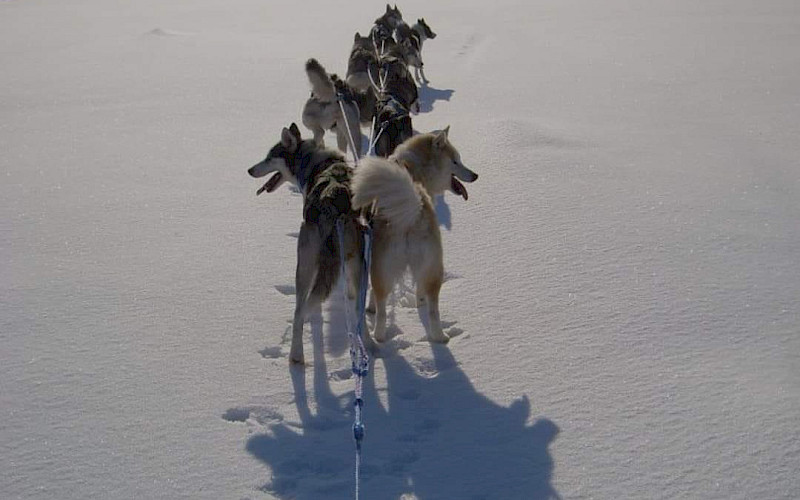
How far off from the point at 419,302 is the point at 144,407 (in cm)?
140

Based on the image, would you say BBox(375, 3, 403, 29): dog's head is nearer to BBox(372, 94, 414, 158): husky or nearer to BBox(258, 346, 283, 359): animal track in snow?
BBox(372, 94, 414, 158): husky

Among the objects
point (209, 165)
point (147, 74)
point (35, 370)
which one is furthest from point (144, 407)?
point (147, 74)

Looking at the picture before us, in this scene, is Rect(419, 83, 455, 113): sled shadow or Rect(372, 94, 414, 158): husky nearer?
Rect(372, 94, 414, 158): husky

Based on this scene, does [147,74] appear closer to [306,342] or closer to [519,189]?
[519,189]

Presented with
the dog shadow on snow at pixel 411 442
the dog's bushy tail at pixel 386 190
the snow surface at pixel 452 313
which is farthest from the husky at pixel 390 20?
the dog shadow on snow at pixel 411 442

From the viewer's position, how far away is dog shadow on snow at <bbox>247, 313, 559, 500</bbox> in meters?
2.59

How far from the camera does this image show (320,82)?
6.06 meters

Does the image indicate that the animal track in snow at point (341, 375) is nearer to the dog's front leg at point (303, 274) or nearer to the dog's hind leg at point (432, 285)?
the dog's front leg at point (303, 274)

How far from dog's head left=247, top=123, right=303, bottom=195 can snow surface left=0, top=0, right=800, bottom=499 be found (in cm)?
50

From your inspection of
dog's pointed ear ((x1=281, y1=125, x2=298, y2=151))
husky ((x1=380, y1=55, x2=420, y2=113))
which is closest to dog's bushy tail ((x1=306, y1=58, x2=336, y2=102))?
husky ((x1=380, y1=55, x2=420, y2=113))

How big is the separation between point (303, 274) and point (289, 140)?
973 millimetres

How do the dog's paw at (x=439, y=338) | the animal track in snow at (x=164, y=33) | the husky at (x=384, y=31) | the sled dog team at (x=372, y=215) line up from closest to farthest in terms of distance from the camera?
the sled dog team at (x=372, y=215) → the dog's paw at (x=439, y=338) → the husky at (x=384, y=31) → the animal track in snow at (x=164, y=33)

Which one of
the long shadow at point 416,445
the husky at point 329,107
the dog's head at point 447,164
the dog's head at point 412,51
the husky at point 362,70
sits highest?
the dog's head at point 412,51

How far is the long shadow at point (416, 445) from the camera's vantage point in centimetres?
259
